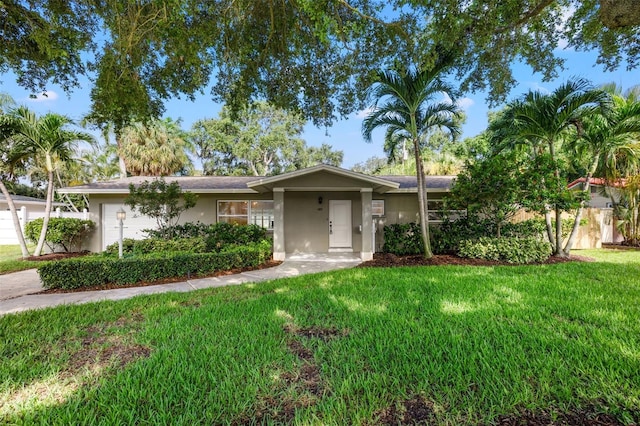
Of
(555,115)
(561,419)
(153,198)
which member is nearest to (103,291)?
(153,198)

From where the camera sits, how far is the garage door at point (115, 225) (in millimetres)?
10711

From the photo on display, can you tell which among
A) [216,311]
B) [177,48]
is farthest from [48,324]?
[177,48]

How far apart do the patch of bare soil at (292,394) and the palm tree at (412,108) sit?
6.48 metres

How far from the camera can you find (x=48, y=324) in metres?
3.79

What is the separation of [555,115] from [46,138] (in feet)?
53.0

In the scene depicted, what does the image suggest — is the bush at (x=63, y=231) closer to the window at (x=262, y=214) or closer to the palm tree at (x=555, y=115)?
the window at (x=262, y=214)

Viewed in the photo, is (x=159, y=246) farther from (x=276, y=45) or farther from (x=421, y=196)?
(x=421, y=196)

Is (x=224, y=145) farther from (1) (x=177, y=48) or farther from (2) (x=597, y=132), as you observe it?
(2) (x=597, y=132)

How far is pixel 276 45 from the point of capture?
6.13 meters

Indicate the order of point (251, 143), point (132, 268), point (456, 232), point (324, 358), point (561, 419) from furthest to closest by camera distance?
1. point (251, 143)
2. point (456, 232)
3. point (132, 268)
4. point (324, 358)
5. point (561, 419)

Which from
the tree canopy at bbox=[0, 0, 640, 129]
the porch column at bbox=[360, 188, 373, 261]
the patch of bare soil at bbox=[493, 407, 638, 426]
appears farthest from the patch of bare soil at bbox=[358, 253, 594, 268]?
the patch of bare soil at bbox=[493, 407, 638, 426]

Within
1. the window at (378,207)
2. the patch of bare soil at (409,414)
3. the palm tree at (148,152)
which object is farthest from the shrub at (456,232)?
the palm tree at (148,152)

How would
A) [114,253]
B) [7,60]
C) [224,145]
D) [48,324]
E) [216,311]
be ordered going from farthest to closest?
[224,145], [114,253], [7,60], [216,311], [48,324]

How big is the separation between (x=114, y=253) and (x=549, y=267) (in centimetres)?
1148
